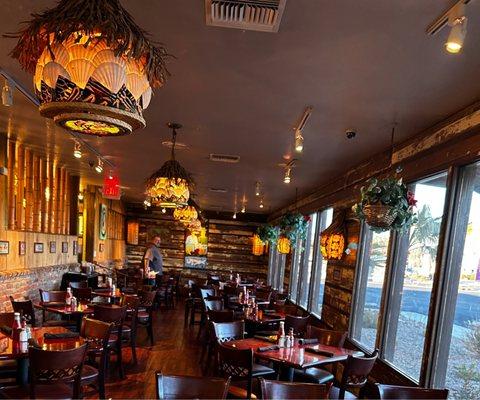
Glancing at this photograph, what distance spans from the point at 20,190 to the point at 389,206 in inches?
243

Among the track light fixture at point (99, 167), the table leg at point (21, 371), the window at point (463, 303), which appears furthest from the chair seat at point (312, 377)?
the track light fixture at point (99, 167)

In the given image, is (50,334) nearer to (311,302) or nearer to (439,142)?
(439,142)

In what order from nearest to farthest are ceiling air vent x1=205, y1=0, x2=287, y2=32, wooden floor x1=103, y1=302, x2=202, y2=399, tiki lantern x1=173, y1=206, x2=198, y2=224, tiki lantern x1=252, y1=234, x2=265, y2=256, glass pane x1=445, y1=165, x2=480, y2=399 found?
ceiling air vent x1=205, y1=0, x2=287, y2=32 → glass pane x1=445, y1=165, x2=480, y2=399 → wooden floor x1=103, y1=302, x2=202, y2=399 → tiki lantern x1=173, y1=206, x2=198, y2=224 → tiki lantern x1=252, y1=234, x2=265, y2=256

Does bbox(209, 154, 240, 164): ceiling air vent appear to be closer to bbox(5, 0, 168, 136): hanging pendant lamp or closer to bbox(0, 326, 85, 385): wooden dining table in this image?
bbox(0, 326, 85, 385): wooden dining table

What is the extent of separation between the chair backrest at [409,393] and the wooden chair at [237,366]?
1.13 m

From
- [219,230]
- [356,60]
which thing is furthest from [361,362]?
[219,230]

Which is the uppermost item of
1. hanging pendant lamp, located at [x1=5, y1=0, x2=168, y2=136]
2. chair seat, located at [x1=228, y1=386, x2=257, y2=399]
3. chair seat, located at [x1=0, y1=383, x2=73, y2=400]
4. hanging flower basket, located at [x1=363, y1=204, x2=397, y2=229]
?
hanging pendant lamp, located at [x1=5, y1=0, x2=168, y2=136]

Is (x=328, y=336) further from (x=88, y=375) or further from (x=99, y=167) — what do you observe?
(x=99, y=167)

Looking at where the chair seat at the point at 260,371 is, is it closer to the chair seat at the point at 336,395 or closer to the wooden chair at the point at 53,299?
the chair seat at the point at 336,395

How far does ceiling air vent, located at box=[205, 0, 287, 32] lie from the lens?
2125 millimetres

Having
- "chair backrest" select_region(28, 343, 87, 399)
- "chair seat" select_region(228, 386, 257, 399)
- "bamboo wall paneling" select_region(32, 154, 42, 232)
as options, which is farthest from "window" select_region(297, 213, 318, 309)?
"chair backrest" select_region(28, 343, 87, 399)

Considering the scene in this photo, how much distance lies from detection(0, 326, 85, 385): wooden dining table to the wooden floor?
121 centimetres

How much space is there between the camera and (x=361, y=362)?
3506mm

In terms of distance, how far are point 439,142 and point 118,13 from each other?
327 cm
